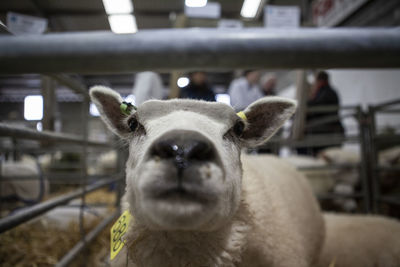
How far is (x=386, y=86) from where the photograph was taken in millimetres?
5938

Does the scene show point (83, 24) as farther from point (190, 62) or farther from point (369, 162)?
point (190, 62)

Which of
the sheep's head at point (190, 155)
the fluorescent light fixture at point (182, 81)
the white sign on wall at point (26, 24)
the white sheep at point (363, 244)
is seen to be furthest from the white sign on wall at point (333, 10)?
the white sign on wall at point (26, 24)

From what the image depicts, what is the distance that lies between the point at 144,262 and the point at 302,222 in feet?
3.98

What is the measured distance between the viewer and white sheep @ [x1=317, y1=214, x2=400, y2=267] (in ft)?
7.64

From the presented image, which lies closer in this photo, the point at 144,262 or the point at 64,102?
the point at 144,262

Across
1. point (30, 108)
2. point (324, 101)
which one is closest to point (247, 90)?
point (324, 101)

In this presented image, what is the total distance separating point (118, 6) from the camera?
7.16m

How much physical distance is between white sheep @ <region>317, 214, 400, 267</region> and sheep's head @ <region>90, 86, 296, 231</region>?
160 centimetres

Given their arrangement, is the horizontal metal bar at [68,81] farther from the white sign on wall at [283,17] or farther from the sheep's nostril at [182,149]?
the white sign on wall at [283,17]

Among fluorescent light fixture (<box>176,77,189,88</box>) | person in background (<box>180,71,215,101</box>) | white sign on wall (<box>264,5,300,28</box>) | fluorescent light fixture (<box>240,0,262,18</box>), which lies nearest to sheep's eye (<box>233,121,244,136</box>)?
fluorescent light fixture (<box>176,77,189,88</box>)

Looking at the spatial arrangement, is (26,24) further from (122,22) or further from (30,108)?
(122,22)

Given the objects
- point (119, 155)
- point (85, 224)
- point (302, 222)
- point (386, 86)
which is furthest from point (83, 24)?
point (302, 222)

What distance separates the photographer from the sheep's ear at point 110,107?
1.43 metres

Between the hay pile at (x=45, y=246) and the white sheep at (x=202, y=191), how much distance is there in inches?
36.6
